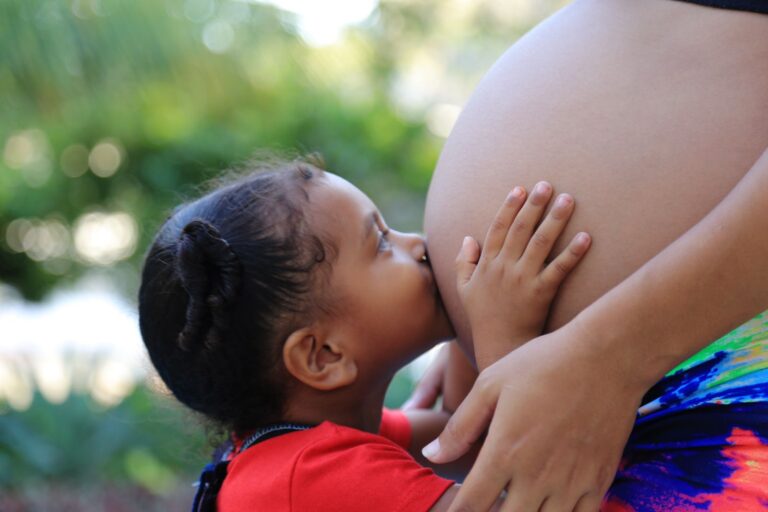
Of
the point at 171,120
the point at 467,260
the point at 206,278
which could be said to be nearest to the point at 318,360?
the point at 206,278

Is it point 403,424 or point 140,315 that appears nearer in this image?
point 140,315

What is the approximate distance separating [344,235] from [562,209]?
49 centimetres

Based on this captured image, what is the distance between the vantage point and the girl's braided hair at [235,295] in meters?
1.59

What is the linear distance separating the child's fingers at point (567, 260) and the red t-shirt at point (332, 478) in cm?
37

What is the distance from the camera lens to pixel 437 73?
1745cm

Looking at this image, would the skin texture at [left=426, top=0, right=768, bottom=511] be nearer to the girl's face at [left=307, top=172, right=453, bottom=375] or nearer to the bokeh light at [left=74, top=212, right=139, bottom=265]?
the girl's face at [left=307, top=172, right=453, bottom=375]

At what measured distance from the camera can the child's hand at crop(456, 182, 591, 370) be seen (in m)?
1.31

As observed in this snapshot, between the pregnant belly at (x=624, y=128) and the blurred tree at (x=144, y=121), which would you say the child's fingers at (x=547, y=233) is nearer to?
the pregnant belly at (x=624, y=128)

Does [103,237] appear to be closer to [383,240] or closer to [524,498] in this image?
[383,240]

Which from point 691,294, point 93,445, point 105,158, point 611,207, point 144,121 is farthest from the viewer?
point 105,158

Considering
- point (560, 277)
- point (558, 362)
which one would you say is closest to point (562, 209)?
point (560, 277)

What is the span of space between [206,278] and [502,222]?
0.55 meters

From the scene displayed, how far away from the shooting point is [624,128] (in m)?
1.31

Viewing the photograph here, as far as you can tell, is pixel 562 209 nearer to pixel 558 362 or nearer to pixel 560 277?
pixel 560 277
